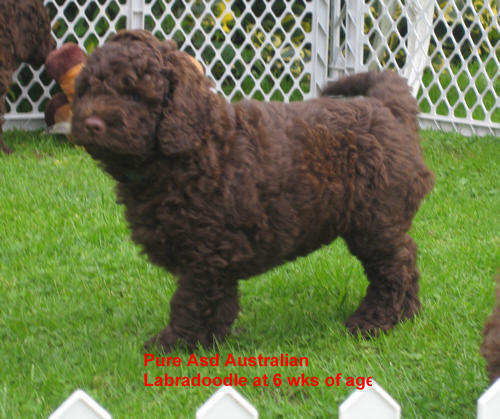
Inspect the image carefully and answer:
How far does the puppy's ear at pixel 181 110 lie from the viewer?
10.0 feet

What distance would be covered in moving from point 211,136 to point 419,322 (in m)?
1.51

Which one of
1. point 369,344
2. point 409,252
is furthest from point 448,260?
point 369,344

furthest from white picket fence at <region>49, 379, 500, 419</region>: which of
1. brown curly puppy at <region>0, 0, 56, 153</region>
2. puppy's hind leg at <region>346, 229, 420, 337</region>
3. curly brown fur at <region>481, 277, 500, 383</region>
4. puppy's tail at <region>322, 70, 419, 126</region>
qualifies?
brown curly puppy at <region>0, 0, 56, 153</region>

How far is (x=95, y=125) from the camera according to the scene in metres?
2.87

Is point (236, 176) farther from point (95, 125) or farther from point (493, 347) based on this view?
point (493, 347)

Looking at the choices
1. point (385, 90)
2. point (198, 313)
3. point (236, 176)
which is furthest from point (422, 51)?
point (198, 313)

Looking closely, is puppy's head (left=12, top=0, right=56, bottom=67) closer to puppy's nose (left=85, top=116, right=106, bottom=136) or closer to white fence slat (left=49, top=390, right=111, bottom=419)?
puppy's nose (left=85, top=116, right=106, bottom=136)

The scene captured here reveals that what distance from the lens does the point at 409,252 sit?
12.6 ft

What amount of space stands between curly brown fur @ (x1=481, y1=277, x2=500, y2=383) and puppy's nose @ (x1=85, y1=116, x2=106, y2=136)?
5.50 feet

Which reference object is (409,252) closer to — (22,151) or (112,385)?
(112,385)

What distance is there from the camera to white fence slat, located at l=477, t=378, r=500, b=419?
2029 millimetres

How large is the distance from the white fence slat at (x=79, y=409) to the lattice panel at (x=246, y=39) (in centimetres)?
615

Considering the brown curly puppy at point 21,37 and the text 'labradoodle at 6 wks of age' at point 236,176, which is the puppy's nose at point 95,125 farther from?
the brown curly puppy at point 21,37

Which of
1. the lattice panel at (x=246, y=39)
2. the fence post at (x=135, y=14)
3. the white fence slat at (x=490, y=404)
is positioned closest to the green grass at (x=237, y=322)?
the white fence slat at (x=490, y=404)
